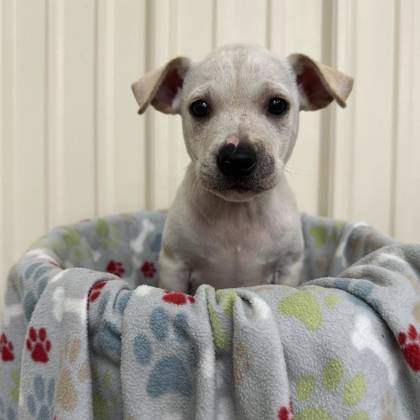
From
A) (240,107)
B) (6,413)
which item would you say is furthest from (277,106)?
(6,413)

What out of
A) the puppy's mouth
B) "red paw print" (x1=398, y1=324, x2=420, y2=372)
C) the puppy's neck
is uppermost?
the puppy's mouth

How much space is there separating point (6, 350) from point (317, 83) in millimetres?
936

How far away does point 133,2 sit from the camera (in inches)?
62.8

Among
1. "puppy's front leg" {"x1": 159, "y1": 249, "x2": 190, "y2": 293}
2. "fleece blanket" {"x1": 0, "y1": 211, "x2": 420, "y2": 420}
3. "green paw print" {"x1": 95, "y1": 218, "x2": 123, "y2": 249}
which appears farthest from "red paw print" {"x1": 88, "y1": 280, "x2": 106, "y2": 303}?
"green paw print" {"x1": 95, "y1": 218, "x2": 123, "y2": 249}

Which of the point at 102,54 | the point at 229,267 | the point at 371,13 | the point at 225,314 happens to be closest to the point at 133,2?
the point at 102,54

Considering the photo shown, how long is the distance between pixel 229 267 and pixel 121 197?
0.59 metres

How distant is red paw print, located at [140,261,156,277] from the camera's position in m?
1.58

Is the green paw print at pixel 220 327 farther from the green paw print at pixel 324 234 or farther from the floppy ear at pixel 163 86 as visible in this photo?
the green paw print at pixel 324 234

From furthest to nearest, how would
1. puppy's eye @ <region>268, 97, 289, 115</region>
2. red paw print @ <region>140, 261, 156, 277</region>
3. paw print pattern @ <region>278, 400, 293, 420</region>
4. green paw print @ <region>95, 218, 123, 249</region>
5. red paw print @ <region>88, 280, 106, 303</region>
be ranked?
red paw print @ <region>140, 261, 156, 277</region>, green paw print @ <region>95, 218, 123, 249</region>, puppy's eye @ <region>268, 97, 289, 115</region>, red paw print @ <region>88, 280, 106, 303</region>, paw print pattern @ <region>278, 400, 293, 420</region>

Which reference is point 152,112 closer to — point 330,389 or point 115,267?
point 115,267

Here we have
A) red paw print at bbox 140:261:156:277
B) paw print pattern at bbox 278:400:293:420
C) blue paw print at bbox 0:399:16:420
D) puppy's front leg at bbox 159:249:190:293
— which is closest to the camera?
paw print pattern at bbox 278:400:293:420

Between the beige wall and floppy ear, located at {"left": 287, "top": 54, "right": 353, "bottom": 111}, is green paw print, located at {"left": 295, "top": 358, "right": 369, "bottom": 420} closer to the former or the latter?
floppy ear, located at {"left": 287, "top": 54, "right": 353, "bottom": 111}

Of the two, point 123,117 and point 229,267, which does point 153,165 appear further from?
point 229,267

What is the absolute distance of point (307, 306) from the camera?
74 cm
